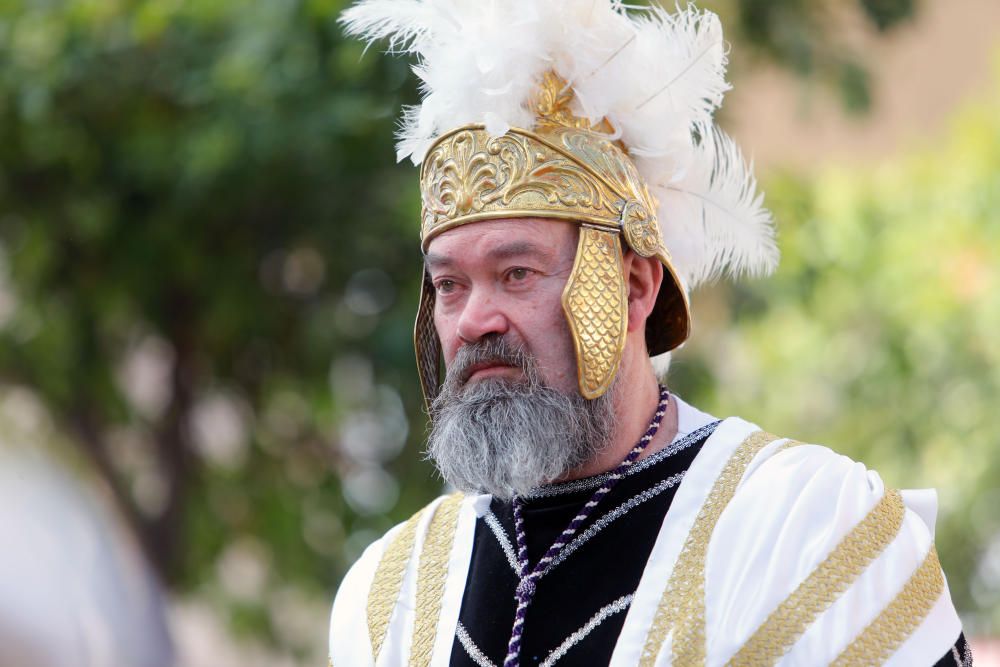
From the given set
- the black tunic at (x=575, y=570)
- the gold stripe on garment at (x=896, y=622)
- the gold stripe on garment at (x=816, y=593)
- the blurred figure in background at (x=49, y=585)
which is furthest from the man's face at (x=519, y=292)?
the blurred figure in background at (x=49, y=585)

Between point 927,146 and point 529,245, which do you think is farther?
point 927,146

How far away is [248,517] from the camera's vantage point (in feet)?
25.6

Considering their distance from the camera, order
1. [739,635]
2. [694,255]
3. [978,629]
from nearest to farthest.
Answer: [739,635]
[694,255]
[978,629]

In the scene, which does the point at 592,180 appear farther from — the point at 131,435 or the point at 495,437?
the point at 131,435

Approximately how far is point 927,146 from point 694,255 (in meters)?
9.05

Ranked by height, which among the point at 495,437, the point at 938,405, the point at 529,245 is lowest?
the point at 495,437

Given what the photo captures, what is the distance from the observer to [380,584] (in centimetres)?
316

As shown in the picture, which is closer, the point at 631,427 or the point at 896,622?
the point at 896,622

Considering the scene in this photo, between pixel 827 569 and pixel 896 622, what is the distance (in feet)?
0.50

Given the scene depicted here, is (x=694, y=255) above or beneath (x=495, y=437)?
above

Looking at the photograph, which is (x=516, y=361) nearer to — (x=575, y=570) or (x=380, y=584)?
(x=575, y=570)

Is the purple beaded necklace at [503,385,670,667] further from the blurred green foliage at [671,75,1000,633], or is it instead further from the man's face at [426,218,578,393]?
the blurred green foliage at [671,75,1000,633]

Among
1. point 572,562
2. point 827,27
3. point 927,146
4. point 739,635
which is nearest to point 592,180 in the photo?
point 572,562

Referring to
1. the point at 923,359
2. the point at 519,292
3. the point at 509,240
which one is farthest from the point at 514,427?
the point at 923,359
